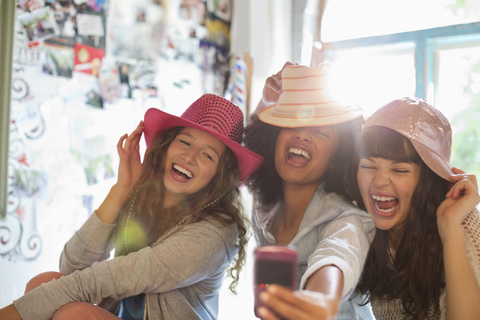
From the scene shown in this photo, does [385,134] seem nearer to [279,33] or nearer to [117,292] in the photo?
[117,292]

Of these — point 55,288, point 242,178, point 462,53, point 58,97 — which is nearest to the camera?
point 55,288

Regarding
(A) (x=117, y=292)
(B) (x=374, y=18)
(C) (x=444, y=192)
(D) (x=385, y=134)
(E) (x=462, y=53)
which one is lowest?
(A) (x=117, y=292)

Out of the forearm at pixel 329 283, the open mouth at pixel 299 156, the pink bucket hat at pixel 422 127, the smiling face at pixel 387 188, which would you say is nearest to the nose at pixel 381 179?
the smiling face at pixel 387 188

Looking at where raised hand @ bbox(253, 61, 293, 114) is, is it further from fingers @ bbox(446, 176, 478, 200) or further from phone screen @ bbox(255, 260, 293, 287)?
phone screen @ bbox(255, 260, 293, 287)

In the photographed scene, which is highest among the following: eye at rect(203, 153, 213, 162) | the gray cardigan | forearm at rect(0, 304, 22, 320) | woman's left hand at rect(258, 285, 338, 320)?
eye at rect(203, 153, 213, 162)

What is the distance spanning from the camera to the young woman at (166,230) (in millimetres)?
1043

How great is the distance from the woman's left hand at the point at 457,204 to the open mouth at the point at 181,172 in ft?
2.34

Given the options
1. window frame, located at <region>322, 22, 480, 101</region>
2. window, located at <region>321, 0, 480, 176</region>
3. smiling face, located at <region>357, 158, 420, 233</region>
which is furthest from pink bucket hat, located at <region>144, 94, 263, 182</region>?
window frame, located at <region>322, 22, 480, 101</region>

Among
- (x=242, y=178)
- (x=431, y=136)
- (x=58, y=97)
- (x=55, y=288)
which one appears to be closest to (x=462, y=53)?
(x=431, y=136)

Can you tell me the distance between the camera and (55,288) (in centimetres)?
103

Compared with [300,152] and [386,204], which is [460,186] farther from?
[300,152]

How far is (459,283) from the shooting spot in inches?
38.5

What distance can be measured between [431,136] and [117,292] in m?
0.92

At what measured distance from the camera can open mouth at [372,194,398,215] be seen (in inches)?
43.1
